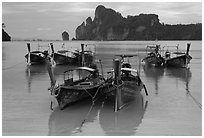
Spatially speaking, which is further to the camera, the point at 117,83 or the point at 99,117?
the point at 117,83

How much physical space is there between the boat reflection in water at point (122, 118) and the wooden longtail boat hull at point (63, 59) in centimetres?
1970

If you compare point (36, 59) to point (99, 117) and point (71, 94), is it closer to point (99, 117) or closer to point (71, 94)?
point (71, 94)

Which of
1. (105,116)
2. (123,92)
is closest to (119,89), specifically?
(123,92)

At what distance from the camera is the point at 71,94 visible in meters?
12.1

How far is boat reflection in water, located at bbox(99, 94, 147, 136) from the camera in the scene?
378 inches

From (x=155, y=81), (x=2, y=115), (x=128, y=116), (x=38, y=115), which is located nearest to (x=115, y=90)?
(x=128, y=116)

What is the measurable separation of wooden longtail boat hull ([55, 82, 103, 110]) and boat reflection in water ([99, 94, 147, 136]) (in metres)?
0.84

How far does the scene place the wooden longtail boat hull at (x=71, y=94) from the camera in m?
11.9

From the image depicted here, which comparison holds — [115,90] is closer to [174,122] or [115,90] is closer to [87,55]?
[174,122]

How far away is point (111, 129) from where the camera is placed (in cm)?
973

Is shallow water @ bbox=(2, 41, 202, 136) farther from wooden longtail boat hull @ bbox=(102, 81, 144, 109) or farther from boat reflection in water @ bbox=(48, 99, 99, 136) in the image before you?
wooden longtail boat hull @ bbox=(102, 81, 144, 109)

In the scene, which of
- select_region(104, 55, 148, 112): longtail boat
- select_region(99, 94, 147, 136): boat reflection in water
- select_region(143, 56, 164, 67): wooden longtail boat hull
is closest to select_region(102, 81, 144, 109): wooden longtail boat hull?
select_region(104, 55, 148, 112): longtail boat

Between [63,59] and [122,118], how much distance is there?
73.3ft

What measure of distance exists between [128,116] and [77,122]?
1.88 m
